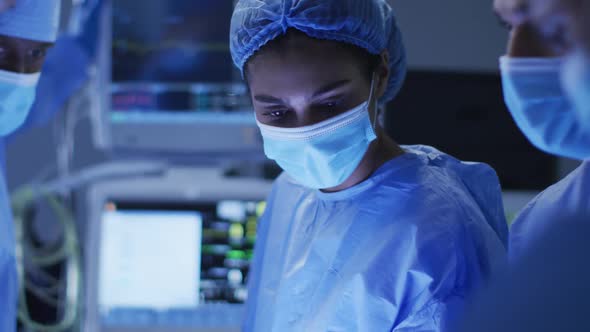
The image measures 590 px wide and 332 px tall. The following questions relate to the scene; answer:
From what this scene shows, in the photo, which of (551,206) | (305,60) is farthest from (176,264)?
(551,206)

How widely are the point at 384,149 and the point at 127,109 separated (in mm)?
908

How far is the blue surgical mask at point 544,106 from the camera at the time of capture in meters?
0.47

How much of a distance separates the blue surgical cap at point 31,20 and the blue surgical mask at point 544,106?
Answer: 0.61 meters

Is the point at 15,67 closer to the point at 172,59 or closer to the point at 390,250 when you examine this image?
the point at 390,250

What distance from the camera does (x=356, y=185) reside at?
3.03ft

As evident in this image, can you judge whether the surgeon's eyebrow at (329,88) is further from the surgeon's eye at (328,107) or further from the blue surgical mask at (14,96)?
the blue surgical mask at (14,96)

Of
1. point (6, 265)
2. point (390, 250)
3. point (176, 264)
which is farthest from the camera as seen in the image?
point (176, 264)

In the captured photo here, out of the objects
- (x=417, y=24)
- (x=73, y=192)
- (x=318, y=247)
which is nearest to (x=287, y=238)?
(x=318, y=247)

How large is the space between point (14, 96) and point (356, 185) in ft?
1.61

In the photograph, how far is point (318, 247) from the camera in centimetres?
92

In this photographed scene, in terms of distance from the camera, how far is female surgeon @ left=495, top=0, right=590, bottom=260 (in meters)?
0.42

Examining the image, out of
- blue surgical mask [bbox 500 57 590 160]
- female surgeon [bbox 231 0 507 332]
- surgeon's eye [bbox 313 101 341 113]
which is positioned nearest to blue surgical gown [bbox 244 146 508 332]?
female surgeon [bbox 231 0 507 332]

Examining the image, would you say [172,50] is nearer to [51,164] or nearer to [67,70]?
[67,70]

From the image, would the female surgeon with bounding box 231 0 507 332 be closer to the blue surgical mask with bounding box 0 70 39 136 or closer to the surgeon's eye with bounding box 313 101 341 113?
the surgeon's eye with bounding box 313 101 341 113
